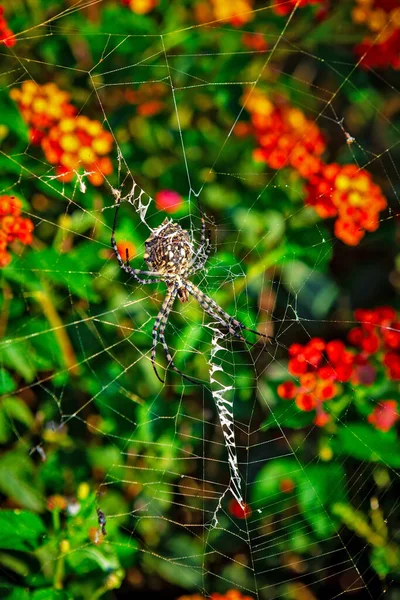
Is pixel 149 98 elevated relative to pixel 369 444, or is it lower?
elevated

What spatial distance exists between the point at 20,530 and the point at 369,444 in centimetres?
85

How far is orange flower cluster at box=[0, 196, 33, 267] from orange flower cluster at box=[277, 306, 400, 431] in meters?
0.70

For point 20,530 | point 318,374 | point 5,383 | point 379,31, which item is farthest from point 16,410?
point 379,31

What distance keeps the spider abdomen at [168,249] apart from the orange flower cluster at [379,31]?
0.67 m

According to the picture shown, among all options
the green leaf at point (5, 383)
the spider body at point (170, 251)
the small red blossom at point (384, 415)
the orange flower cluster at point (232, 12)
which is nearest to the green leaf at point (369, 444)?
the small red blossom at point (384, 415)

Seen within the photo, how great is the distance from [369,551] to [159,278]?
1003 millimetres

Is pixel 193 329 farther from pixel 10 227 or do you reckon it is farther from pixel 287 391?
pixel 10 227

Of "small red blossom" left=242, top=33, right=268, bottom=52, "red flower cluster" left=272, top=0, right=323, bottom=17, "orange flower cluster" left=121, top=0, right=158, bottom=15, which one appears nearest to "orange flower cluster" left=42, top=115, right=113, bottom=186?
"orange flower cluster" left=121, top=0, right=158, bottom=15

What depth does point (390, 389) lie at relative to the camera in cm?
142

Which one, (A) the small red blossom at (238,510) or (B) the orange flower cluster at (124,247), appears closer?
(B) the orange flower cluster at (124,247)

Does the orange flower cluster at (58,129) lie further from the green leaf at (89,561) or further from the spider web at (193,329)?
the green leaf at (89,561)

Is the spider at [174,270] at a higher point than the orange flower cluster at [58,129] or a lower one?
lower

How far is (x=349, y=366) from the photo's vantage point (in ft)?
4.50

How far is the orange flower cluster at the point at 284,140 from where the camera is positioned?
1413 millimetres
